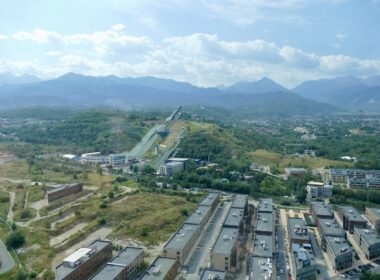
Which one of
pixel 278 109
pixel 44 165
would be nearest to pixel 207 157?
pixel 44 165

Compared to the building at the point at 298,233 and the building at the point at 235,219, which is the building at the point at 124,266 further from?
the building at the point at 298,233

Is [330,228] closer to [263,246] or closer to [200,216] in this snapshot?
[263,246]

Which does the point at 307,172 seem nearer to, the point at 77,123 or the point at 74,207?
the point at 74,207

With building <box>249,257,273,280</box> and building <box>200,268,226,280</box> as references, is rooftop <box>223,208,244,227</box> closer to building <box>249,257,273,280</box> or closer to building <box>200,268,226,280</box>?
building <box>249,257,273,280</box>

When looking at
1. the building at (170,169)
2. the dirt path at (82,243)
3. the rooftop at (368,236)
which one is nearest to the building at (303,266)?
the rooftop at (368,236)

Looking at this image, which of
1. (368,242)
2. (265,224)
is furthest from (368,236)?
(265,224)

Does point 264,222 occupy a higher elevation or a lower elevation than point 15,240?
higher
